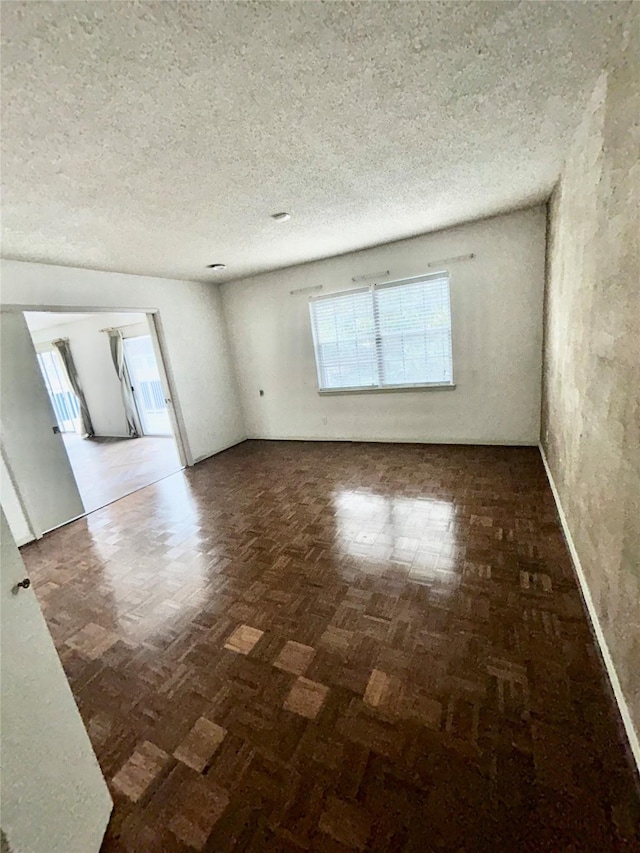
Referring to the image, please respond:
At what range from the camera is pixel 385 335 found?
448 centimetres

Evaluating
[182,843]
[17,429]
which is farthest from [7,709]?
[17,429]

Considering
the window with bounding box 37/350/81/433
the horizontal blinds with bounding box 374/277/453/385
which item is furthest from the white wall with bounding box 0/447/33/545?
the window with bounding box 37/350/81/433

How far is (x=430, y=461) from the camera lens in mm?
3980

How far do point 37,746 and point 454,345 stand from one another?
438 centimetres

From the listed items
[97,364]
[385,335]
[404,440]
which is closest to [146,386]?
[97,364]

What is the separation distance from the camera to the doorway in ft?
21.2

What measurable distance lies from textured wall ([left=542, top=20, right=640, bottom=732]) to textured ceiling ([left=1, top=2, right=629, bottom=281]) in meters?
0.26

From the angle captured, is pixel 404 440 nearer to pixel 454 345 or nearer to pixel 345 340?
pixel 454 345

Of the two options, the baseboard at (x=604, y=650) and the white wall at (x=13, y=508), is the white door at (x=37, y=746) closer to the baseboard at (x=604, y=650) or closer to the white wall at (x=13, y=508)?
the baseboard at (x=604, y=650)

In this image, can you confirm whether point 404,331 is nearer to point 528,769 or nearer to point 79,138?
point 79,138

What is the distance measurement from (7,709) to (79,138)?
2119 millimetres

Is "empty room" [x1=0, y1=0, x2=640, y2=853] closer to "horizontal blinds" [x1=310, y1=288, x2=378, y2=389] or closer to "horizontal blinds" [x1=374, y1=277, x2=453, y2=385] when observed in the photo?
"horizontal blinds" [x1=374, y1=277, x2=453, y2=385]

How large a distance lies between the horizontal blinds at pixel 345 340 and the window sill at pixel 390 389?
6 cm

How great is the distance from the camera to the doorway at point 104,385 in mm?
6448
